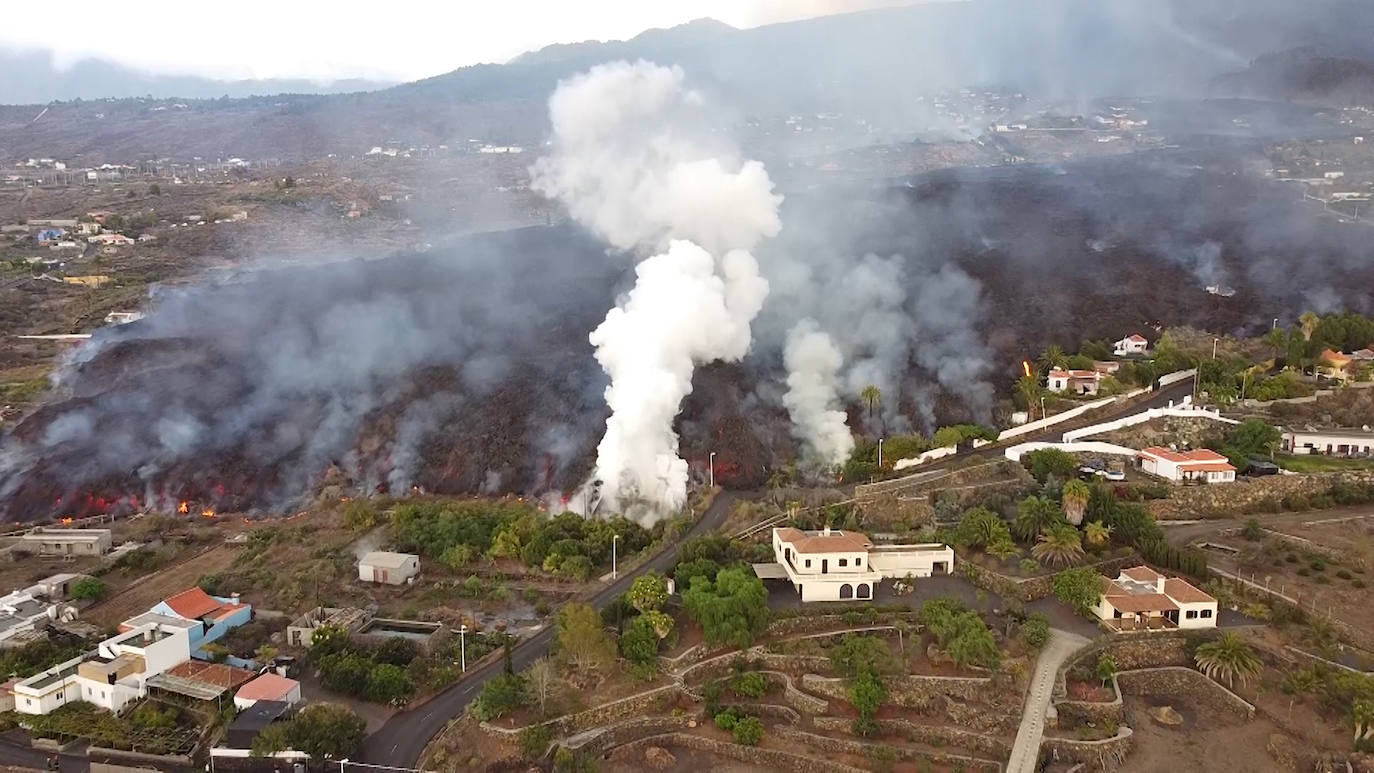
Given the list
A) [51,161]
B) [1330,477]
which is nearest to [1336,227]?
[1330,477]

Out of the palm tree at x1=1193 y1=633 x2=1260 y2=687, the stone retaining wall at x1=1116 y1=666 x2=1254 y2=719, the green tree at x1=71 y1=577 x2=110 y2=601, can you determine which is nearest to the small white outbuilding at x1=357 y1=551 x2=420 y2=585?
the green tree at x1=71 y1=577 x2=110 y2=601

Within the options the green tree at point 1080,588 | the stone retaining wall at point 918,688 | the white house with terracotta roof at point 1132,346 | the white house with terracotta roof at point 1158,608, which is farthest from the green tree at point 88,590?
the white house with terracotta roof at point 1132,346

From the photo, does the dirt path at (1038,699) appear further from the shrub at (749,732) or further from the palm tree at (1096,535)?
the shrub at (749,732)

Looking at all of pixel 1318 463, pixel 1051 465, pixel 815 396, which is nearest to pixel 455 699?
pixel 1051 465

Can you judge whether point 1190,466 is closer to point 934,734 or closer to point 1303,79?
point 934,734

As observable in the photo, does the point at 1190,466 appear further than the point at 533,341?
No

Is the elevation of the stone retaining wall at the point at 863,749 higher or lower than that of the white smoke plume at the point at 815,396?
lower

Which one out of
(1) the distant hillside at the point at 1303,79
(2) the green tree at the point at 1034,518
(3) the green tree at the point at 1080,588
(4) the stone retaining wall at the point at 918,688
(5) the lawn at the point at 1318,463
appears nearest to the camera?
(4) the stone retaining wall at the point at 918,688
